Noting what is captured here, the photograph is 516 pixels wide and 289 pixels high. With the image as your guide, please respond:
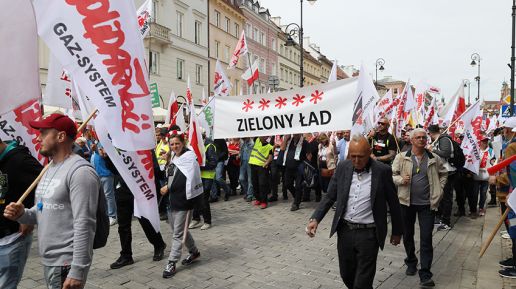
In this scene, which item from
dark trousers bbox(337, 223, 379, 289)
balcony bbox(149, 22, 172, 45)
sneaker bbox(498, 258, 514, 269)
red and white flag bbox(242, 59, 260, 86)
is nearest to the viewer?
dark trousers bbox(337, 223, 379, 289)

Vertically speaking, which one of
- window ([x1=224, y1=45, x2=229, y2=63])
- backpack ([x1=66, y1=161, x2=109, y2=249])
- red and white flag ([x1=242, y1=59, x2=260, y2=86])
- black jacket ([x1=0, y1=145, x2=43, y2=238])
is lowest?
backpack ([x1=66, y1=161, x2=109, y2=249])

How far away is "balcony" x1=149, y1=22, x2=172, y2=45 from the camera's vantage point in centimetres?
2796

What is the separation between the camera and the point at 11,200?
10.6 ft

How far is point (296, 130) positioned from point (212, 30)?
33049 millimetres

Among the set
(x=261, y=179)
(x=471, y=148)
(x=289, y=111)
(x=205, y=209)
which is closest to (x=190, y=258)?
(x=205, y=209)

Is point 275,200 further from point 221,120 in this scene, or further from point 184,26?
point 184,26

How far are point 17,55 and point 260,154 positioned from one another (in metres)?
7.64

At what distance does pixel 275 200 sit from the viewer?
1133 centimetres

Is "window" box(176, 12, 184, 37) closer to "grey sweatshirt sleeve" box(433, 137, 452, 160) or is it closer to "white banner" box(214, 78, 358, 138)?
"white banner" box(214, 78, 358, 138)

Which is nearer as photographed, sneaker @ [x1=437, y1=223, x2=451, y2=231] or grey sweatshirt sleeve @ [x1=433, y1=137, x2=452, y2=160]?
grey sweatshirt sleeve @ [x1=433, y1=137, x2=452, y2=160]

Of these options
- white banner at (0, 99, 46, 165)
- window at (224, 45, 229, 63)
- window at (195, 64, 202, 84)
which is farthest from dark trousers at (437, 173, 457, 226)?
window at (224, 45, 229, 63)

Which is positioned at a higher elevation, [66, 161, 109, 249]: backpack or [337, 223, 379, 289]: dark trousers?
[66, 161, 109, 249]: backpack

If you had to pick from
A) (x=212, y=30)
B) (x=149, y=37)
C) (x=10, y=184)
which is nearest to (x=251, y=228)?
(x=10, y=184)

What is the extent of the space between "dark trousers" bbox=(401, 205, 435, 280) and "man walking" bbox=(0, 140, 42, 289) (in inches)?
151
